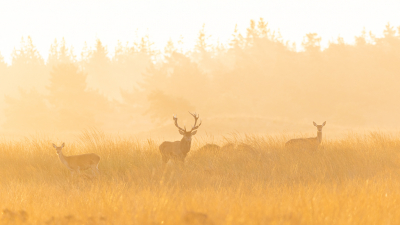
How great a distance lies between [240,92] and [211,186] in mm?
60317

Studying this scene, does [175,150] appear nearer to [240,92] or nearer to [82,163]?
[82,163]

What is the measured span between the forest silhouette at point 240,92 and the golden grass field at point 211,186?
2907 cm

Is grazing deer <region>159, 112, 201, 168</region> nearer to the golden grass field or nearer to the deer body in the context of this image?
the deer body

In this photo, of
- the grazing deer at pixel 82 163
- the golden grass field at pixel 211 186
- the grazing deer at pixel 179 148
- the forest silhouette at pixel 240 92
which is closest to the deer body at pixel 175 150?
the grazing deer at pixel 179 148

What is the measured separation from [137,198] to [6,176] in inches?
174

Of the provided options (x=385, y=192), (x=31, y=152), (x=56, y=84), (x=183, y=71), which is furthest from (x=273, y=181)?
(x=183, y=71)

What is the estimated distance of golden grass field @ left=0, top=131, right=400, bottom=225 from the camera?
4855mm

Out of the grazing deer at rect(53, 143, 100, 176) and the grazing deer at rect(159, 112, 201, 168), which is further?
the grazing deer at rect(159, 112, 201, 168)

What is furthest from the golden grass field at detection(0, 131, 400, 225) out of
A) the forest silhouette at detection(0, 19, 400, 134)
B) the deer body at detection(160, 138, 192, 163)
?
the forest silhouette at detection(0, 19, 400, 134)

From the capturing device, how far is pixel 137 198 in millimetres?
5828

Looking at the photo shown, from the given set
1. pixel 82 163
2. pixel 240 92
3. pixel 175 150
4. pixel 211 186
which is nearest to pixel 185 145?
pixel 175 150

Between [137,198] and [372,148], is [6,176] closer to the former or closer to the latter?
[137,198]

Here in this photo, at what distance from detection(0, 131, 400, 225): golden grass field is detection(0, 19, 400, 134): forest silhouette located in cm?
2907

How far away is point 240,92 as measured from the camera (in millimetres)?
67062
